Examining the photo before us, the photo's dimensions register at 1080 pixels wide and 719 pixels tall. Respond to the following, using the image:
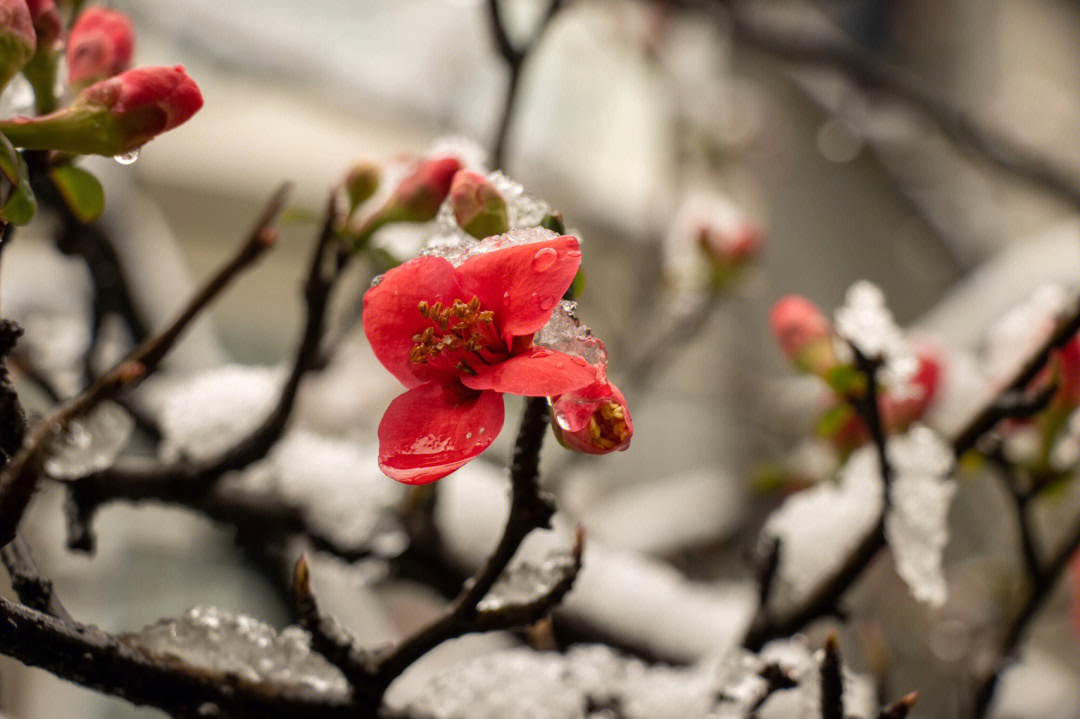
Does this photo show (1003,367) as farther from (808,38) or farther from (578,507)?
(808,38)

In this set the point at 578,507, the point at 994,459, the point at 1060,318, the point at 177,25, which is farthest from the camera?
the point at 177,25

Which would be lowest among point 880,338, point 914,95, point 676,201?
point 676,201

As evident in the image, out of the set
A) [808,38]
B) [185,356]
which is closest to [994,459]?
[185,356]

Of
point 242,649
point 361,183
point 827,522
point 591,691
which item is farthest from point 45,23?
point 827,522

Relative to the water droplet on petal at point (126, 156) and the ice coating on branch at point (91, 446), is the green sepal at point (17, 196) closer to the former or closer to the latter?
the water droplet on petal at point (126, 156)

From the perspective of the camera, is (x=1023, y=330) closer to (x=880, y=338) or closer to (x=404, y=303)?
(x=880, y=338)

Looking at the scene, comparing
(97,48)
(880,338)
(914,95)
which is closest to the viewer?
(97,48)

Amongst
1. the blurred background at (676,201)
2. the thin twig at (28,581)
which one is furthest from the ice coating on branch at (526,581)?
the blurred background at (676,201)
